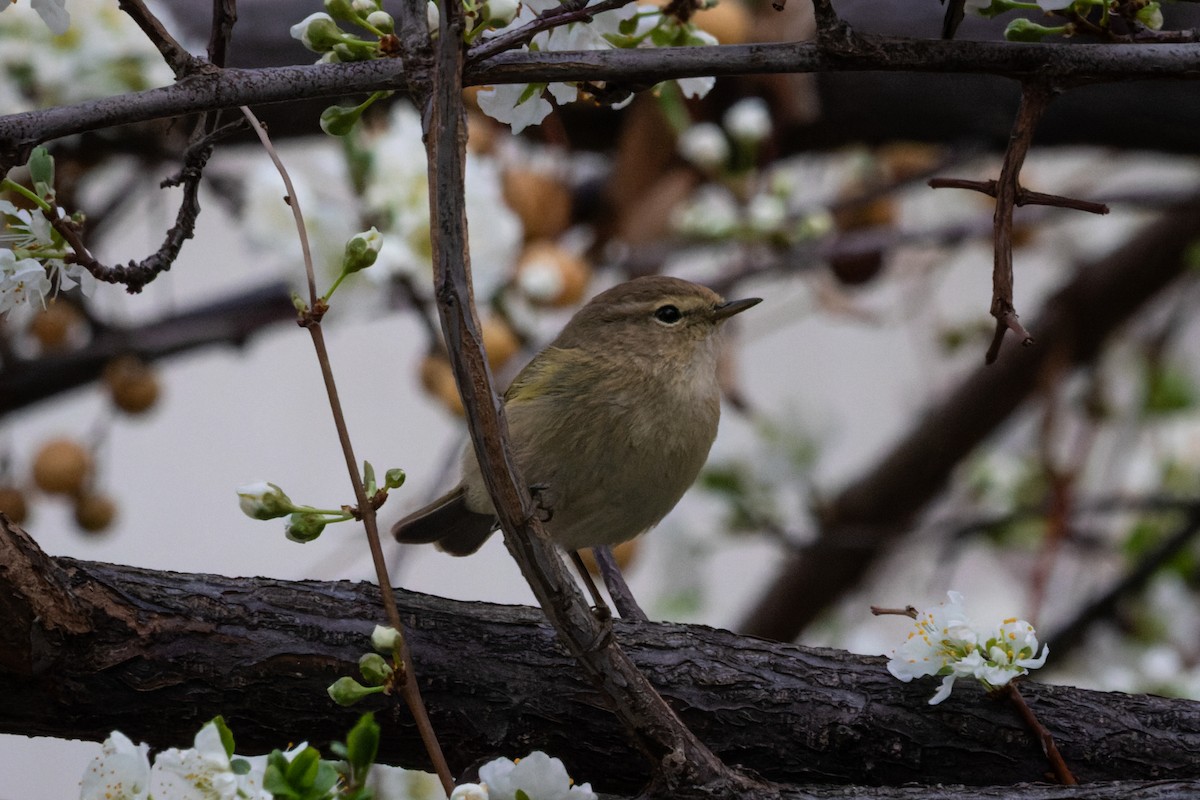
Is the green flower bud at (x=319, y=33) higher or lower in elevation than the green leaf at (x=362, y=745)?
higher

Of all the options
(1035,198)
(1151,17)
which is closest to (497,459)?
(1035,198)

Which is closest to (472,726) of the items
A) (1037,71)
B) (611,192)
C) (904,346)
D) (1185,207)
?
(1037,71)

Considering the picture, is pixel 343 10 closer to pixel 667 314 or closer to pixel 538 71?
pixel 538 71

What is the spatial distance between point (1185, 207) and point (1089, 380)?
613 millimetres

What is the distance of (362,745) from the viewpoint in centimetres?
106

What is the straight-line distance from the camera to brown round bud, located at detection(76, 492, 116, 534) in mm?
2789

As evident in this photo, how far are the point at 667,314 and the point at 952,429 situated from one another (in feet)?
5.32

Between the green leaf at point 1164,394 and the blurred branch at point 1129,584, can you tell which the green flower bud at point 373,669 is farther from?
the green leaf at point 1164,394

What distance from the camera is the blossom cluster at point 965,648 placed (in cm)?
142

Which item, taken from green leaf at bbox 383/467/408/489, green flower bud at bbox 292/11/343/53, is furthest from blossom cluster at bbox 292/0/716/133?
green leaf at bbox 383/467/408/489

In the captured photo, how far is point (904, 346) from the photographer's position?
5.89 meters

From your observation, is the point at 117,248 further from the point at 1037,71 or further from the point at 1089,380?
the point at 1037,71

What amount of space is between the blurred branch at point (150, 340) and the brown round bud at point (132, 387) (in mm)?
102

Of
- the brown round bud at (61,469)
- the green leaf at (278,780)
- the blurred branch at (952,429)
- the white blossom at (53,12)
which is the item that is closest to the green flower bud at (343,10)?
the white blossom at (53,12)
